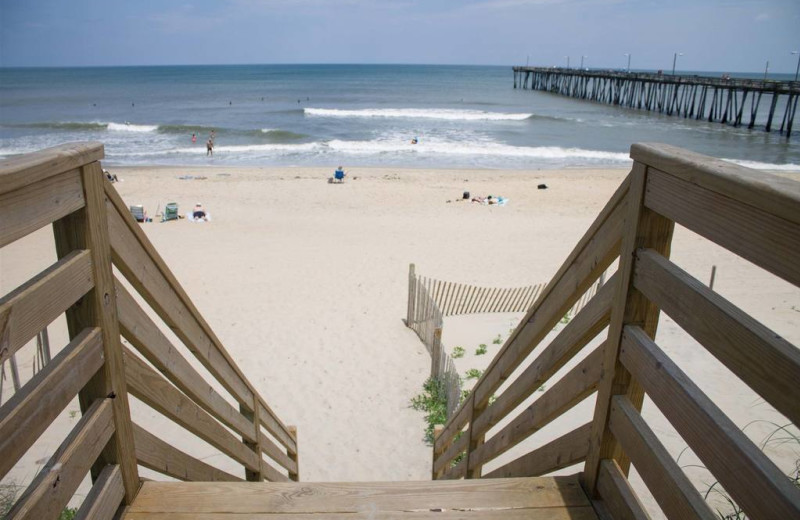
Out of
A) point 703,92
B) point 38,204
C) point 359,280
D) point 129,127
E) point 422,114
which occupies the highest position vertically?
point 703,92

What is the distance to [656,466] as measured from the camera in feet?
5.09

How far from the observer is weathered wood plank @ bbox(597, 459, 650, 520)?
1717mm

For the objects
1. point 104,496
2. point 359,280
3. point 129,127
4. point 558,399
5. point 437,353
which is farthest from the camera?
point 129,127

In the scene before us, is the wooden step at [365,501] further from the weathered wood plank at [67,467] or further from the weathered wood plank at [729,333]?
the weathered wood plank at [729,333]

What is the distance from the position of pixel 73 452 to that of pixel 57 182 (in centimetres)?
75

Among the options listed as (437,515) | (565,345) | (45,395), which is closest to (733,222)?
(565,345)

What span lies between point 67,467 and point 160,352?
0.62 metres

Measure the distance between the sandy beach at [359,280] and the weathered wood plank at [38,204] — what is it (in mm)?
4712

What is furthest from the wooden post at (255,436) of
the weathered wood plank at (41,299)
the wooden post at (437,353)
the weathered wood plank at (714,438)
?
the wooden post at (437,353)

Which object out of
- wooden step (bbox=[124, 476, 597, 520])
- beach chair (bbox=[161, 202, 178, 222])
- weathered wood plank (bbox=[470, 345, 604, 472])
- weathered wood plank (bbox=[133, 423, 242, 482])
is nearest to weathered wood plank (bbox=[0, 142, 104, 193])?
weathered wood plank (bbox=[133, 423, 242, 482])

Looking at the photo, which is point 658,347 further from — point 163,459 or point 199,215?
point 199,215

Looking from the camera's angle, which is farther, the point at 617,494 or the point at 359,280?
the point at 359,280

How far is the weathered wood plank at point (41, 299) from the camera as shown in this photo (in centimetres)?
122

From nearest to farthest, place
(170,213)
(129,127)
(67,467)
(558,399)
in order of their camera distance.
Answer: (67,467) < (558,399) < (170,213) < (129,127)
